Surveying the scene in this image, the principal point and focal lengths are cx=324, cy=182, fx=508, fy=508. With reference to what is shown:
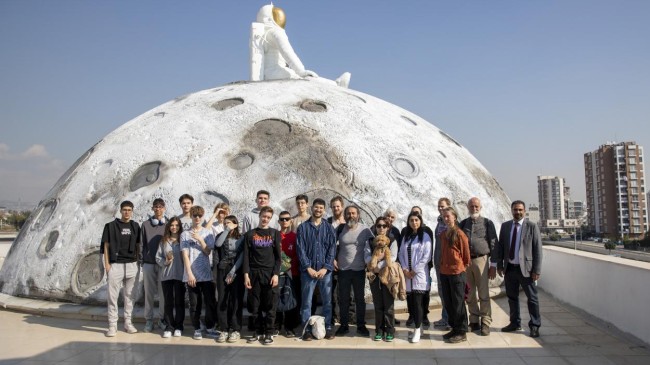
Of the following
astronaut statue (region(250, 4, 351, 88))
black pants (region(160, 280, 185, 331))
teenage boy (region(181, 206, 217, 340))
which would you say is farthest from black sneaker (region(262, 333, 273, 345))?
astronaut statue (region(250, 4, 351, 88))

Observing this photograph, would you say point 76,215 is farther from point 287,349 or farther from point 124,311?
point 287,349

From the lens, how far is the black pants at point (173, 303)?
20.6 feet

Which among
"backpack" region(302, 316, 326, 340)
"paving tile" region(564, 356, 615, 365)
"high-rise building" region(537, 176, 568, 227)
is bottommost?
"paving tile" region(564, 356, 615, 365)

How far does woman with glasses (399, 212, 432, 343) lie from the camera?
5902mm

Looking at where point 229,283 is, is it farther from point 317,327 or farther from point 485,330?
point 485,330

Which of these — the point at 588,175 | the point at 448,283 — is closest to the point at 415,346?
the point at 448,283

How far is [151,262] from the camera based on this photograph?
6.53m

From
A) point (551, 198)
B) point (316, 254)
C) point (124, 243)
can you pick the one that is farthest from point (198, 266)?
point (551, 198)

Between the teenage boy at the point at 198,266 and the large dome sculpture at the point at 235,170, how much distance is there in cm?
115

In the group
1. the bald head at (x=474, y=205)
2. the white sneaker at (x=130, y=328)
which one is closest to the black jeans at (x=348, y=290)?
the bald head at (x=474, y=205)

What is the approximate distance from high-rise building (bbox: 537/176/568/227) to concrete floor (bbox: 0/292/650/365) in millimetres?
93114

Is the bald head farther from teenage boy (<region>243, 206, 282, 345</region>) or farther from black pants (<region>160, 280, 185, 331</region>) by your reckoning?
black pants (<region>160, 280, 185, 331</region>)

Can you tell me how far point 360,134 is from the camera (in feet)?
28.4

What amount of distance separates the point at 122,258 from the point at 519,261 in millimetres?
4984
